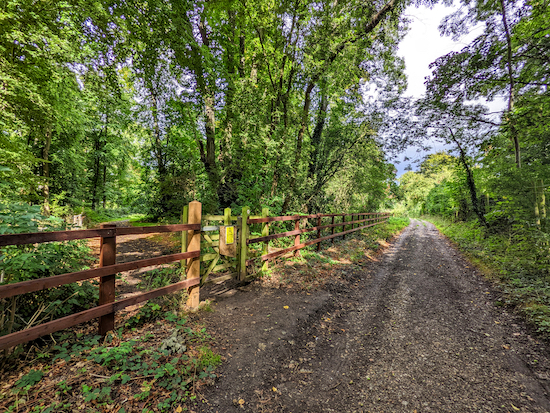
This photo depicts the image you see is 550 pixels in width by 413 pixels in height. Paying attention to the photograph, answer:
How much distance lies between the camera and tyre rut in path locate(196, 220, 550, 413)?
2201 mm

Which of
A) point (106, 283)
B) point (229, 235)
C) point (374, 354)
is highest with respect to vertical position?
point (229, 235)

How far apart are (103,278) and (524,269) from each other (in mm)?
8701

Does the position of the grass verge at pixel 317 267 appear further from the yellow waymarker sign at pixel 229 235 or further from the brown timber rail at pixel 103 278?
the brown timber rail at pixel 103 278

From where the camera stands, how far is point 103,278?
8.23 ft

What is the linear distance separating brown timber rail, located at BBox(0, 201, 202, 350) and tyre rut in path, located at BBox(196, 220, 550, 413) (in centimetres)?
103

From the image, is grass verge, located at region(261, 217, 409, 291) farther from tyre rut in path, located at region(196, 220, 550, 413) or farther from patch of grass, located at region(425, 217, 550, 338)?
patch of grass, located at region(425, 217, 550, 338)

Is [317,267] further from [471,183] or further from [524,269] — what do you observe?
[471,183]

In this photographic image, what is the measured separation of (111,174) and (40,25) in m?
21.3

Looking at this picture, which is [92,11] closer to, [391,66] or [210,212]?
[210,212]

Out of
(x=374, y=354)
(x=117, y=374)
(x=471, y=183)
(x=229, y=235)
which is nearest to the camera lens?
(x=117, y=374)

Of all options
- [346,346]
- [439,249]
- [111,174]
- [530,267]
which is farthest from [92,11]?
[111,174]

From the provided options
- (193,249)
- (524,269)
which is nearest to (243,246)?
(193,249)

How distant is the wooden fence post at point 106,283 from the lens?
97.5 inches

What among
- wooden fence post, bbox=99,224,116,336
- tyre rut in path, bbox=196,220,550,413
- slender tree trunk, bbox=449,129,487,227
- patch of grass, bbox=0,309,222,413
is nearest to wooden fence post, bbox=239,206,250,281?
tyre rut in path, bbox=196,220,550,413
